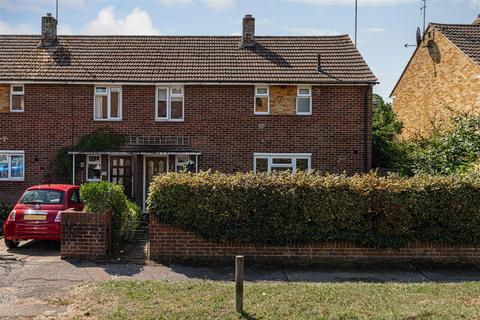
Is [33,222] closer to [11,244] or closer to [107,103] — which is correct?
[11,244]

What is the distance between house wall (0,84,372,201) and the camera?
59.0 feet

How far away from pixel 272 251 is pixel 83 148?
980 cm

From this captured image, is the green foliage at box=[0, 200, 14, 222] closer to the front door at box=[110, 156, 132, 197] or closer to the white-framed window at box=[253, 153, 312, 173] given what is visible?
the front door at box=[110, 156, 132, 197]

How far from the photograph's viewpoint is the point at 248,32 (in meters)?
20.5

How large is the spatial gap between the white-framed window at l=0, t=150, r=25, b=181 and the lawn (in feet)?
37.0

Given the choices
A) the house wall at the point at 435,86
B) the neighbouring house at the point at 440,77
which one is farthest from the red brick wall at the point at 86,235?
the house wall at the point at 435,86

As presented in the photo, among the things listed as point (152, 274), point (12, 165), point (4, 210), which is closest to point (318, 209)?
point (152, 274)

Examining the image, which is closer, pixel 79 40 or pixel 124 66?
pixel 124 66

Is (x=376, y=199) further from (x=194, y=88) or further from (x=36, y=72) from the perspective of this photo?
(x=36, y=72)

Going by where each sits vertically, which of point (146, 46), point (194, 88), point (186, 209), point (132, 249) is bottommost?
point (132, 249)

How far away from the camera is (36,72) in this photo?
18500mm

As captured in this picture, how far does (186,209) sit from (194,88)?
8674 mm

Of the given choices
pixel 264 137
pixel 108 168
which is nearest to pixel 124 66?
pixel 108 168

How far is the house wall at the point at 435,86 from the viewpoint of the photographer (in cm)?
1961
